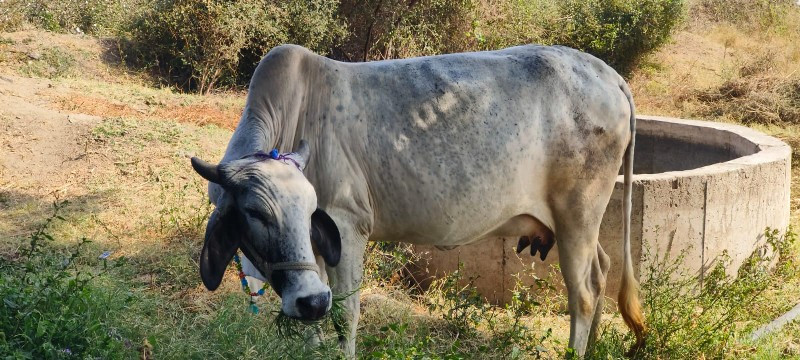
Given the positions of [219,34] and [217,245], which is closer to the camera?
[217,245]

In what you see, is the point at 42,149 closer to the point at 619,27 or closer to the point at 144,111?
the point at 144,111

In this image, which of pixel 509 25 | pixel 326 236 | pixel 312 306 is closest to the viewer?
pixel 312 306

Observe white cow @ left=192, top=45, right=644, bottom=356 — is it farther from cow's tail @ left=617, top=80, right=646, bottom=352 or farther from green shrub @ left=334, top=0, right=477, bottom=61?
green shrub @ left=334, top=0, right=477, bottom=61

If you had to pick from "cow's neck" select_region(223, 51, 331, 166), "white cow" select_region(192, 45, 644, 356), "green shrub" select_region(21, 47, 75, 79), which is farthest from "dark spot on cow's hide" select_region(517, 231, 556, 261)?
"green shrub" select_region(21, 47, 75, 79)

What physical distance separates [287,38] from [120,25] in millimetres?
2950

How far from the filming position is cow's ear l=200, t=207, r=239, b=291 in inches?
128

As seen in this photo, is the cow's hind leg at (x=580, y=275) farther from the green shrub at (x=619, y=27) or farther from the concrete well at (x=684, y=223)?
the green shrub at (x=619, y=27)

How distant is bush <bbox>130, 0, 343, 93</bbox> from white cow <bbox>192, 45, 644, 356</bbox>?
849 centimetres

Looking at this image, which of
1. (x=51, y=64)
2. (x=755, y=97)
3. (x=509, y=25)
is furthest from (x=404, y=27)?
(x=755, y=97)

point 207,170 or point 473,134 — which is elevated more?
point 207,170

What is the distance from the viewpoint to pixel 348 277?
4.05 metres

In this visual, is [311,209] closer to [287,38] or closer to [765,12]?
[287,38]

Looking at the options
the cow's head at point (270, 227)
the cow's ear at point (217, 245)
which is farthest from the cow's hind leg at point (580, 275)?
the cow's ear at point (217, 245)

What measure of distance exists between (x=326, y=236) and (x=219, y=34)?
9529 millimetres
